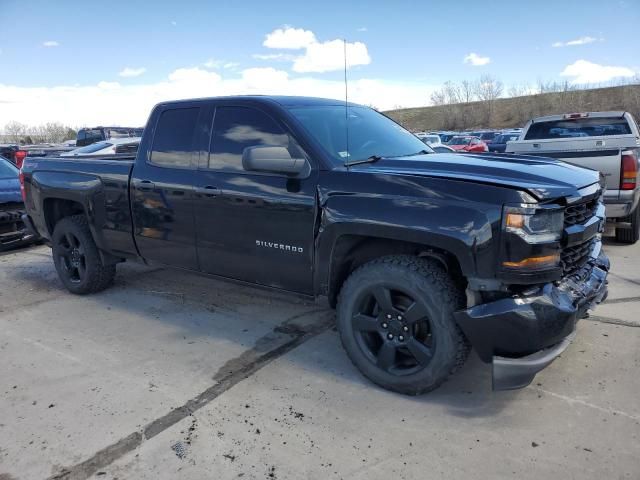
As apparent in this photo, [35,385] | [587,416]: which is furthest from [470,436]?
[35,385]

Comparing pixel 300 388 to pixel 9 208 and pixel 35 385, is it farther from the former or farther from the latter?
pixel 9 208

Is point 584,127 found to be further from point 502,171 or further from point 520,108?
point 520,108

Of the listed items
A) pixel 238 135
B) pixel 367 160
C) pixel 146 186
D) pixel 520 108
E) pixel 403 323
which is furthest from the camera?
pixel 520 108

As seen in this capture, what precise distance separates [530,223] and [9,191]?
7570 millimetres

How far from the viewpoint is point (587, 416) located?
9.73 ft

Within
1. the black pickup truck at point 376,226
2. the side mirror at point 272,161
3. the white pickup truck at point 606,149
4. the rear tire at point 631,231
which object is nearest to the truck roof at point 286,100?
the black pickup truck at point 376,226

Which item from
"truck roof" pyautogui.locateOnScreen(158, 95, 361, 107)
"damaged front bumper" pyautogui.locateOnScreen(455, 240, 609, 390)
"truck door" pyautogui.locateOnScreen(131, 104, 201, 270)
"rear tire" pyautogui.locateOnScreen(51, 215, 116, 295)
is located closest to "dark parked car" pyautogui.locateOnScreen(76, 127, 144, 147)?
"rear tire" pyautogui.locateOnScreen(51, 215, 116, 295)

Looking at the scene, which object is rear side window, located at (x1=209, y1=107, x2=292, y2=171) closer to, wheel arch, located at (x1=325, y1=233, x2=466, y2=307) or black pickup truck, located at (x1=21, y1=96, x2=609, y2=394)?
black pickup truck, located at (x1=21, y1=96, x2=609, y2=394)

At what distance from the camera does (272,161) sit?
338 cm

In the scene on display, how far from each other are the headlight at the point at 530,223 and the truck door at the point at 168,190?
8.18ft

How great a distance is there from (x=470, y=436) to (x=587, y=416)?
73cm

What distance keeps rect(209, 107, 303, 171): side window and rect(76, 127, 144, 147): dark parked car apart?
1676 cm

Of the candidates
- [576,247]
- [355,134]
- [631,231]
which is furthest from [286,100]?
[631,231]

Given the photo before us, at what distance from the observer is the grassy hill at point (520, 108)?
224 feet
